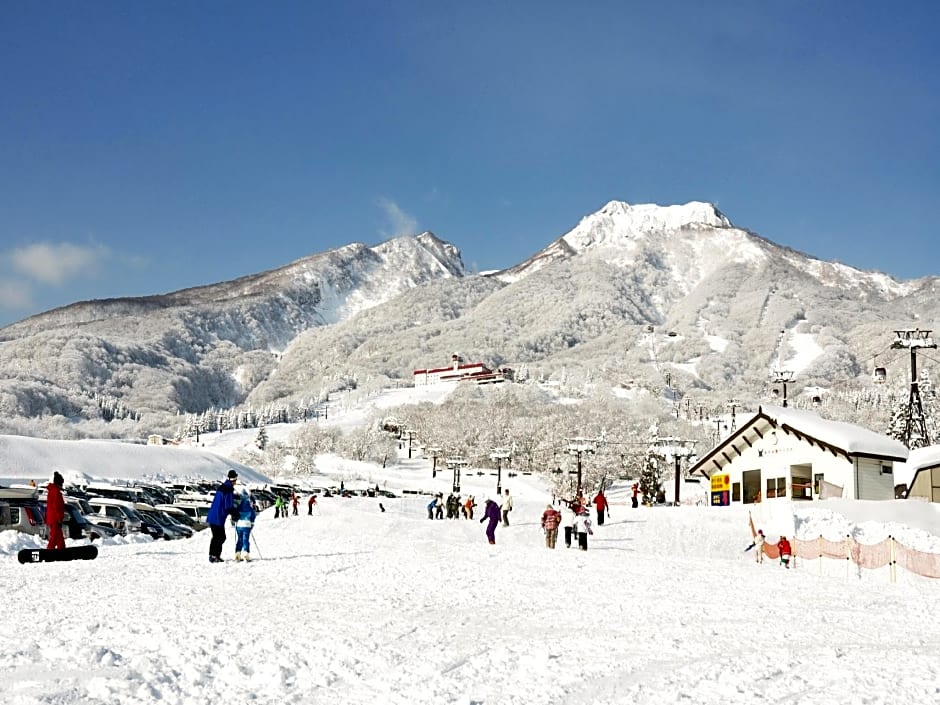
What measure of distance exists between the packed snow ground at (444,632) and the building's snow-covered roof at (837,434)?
69.6ft

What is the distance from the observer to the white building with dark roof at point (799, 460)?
35.3 metres

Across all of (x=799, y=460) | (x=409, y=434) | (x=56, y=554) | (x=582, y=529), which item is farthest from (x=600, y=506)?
(x=409, y=434)

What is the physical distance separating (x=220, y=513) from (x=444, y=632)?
6.88 meters

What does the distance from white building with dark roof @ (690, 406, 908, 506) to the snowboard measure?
1139 inches

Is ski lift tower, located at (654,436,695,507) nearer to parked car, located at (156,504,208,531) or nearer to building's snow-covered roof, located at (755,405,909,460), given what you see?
building's snow-covered roof, located at (755,405,909,460)

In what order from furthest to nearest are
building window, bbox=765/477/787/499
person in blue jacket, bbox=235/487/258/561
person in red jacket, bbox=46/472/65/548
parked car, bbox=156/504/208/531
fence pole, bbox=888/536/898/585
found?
building window, bbox=765/477/787/499
parked car, bbox=156/504/208/531
fence pole, bbox=888/536/898/585
person in red jacket, bbox=46/472/65/548
person in blue jacket, bbox=235/487/258/561

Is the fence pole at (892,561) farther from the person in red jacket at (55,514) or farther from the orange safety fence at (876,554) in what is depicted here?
the person in red jacket at (55,514)

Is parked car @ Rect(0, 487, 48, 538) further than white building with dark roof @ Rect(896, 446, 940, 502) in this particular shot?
No

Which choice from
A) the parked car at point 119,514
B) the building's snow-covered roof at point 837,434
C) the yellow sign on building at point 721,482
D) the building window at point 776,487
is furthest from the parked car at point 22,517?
the yellow sign on building at point 721,482

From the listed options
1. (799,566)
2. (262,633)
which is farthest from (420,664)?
(799,566)

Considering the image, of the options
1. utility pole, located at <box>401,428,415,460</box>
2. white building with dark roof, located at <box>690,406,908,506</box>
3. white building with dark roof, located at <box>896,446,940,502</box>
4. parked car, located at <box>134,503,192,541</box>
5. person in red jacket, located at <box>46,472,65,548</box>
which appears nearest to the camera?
person in red jacket, located at <box>46,472,65,548</box>

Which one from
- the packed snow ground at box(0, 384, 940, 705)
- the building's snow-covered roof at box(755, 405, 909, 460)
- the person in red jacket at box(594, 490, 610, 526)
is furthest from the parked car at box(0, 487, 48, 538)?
the building's snow-covered roof at box(755, 405, 909, 460)

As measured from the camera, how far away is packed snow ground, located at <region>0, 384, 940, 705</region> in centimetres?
584

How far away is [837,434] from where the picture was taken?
1414 inches
